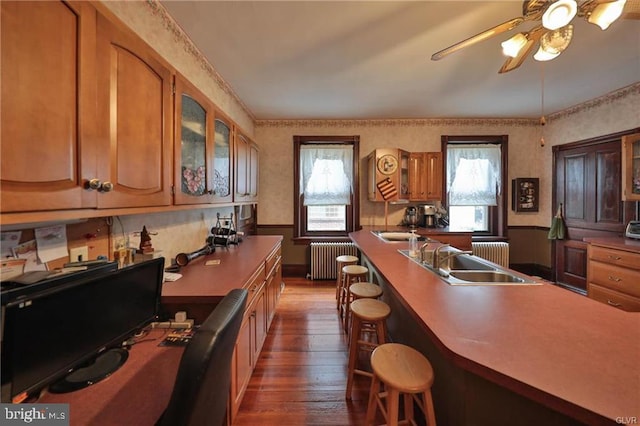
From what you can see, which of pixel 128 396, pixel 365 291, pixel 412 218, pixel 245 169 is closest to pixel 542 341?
pixel 365 291

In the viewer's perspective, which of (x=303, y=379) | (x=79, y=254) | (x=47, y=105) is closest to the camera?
(x=47, y=105)

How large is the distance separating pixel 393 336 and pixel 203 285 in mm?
1608

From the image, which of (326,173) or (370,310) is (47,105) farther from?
(326,173)

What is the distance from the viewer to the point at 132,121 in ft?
3.59

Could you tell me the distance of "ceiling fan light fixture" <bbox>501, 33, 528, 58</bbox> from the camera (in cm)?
153

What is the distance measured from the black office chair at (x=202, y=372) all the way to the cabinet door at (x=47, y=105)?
61 centimetres

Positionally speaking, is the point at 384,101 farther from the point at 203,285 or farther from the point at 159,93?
the point at 203,285

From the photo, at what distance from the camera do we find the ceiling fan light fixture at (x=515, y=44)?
1.53 meters

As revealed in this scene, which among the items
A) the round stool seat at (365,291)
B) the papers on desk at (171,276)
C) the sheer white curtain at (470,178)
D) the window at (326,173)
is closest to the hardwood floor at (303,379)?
the round stool seat at (365,291)

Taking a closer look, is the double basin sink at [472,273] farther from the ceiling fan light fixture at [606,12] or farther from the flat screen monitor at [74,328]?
the flat screen monitor at [74,328]

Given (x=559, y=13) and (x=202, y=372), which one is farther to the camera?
(x=559, y=13)

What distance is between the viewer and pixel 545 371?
731 millimetres

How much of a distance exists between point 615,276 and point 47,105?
14.1ft

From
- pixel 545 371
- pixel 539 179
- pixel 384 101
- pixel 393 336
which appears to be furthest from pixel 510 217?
pixel 545 371
